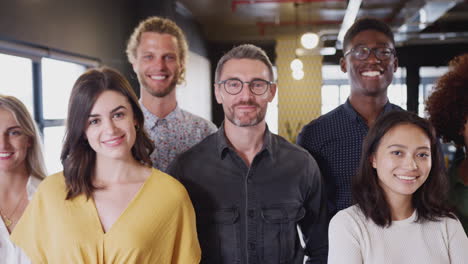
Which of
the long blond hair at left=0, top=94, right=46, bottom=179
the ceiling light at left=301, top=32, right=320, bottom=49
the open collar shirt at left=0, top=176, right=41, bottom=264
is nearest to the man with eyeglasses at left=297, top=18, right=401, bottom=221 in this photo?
the long blond hair at left=0, top=94, right=46, bottom=179

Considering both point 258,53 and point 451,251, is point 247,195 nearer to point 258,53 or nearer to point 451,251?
point 258,53

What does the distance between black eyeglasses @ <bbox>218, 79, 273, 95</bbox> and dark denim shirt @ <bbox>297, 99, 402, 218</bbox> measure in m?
0.59

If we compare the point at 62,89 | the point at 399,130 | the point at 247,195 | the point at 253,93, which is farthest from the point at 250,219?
the point at 62,89

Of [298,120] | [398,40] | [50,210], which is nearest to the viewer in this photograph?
[50,210]

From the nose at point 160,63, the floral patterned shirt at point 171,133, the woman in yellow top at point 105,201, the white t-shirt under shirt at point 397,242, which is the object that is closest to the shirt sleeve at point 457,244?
the white t-shirt under shirt at point 397,242

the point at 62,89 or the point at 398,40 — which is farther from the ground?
the point at 398,40

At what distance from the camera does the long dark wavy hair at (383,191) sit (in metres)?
1.67

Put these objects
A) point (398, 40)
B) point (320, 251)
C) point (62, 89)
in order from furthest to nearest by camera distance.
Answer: point (398, 40), point (62, 89), point (320, 251)

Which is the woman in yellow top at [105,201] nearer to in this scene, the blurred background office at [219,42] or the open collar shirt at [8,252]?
the open collar shirt at [8,252]

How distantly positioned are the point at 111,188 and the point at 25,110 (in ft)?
2.03

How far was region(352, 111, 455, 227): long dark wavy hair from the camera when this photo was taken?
1674mm

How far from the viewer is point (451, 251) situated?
62.5 inches

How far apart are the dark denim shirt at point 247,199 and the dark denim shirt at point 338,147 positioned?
27cm

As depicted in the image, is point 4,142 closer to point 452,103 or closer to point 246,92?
point 246,92
